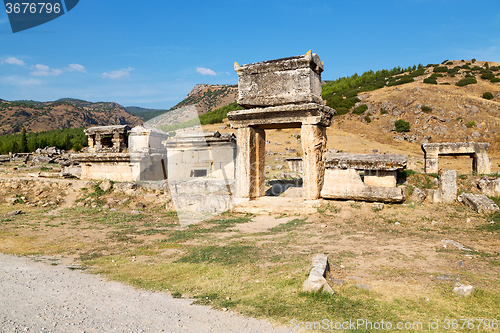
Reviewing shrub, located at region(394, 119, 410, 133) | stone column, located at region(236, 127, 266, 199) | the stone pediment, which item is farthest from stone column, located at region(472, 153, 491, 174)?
shrub, located at region(394, 119, 410, 133)

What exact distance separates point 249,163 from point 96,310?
5.76 m

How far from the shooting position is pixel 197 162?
42.5 ft

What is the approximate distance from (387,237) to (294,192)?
4.16m

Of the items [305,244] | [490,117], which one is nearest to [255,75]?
[305,244]

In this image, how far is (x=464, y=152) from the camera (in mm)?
12367

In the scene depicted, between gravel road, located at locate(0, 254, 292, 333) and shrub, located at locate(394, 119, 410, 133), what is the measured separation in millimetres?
31457

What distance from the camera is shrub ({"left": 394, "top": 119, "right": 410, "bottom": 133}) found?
99.0 ft

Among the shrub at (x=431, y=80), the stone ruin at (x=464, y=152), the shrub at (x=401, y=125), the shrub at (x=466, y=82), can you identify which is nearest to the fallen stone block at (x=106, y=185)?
the stone ruin at (x=464, y=152)

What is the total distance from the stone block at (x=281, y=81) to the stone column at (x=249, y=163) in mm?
810

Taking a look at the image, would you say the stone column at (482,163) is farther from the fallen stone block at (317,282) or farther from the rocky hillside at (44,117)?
the rocky hillside at (44,117)

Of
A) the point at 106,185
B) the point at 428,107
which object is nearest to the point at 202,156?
the point at 106,185

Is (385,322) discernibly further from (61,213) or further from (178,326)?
(61,213)

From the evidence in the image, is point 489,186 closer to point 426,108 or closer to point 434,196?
point 434,196

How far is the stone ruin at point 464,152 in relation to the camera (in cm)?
1226
